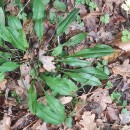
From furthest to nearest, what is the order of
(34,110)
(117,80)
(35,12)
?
(117,80) < (35,12) < (34,110)

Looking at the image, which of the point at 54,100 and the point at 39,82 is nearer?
the point at 54,100

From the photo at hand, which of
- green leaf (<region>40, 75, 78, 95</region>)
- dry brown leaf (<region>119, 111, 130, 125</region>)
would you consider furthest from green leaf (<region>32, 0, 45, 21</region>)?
dry brown leaf (<region>119, 111, 130, 125</region>)

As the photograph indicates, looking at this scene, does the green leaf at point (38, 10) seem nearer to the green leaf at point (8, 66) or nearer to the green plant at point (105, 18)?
the green leaf at point (8, 66)

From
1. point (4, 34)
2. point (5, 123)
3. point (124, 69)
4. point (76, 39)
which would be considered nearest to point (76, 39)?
point (76, 39)

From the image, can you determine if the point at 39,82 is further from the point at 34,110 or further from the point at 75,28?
the point at 75,28

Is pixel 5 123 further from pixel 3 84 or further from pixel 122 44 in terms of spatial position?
pixel 122 44

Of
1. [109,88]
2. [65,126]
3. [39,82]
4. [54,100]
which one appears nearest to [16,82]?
[39,82]

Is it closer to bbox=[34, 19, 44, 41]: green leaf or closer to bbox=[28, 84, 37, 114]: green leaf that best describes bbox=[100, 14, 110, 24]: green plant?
bbox=[34, 19, 44, 41]: green leaf
